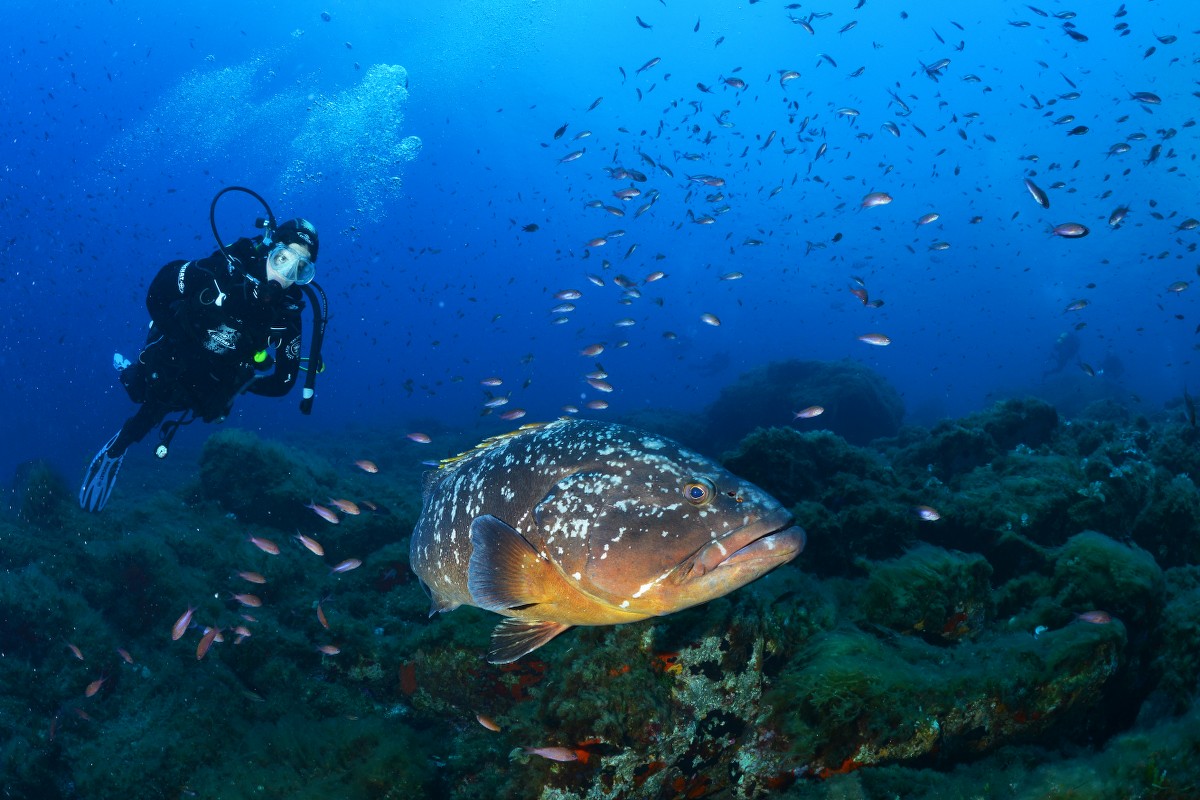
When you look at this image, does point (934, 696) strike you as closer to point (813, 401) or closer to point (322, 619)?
point (322, 619)

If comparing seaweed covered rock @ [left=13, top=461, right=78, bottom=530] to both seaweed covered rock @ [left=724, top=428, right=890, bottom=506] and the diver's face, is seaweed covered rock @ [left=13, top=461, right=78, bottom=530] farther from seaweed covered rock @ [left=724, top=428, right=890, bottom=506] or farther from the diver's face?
seaweed covered rock @ [left=724, top=428, right=890, bottom=506]

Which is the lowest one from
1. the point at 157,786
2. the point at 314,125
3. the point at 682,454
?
the point at 157,786

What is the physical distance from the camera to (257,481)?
980cm

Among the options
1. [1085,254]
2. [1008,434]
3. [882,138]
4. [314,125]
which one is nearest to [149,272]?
[314,125]

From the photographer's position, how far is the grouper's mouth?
2166 mm

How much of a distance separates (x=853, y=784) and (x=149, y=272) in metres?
193

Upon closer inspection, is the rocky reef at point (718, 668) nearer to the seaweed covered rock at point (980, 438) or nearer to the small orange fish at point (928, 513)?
the small orange fish at point (928, 513)

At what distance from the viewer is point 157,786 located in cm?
427

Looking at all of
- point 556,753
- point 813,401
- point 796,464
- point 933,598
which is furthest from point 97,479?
point 813,401

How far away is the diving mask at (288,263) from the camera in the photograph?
6.29 metres

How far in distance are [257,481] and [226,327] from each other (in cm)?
441

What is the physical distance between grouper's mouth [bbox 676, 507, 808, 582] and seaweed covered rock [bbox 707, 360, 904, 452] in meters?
17.7

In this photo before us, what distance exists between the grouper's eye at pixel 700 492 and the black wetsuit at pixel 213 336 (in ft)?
20.1

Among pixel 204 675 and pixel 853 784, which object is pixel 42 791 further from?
pixel 853 784
